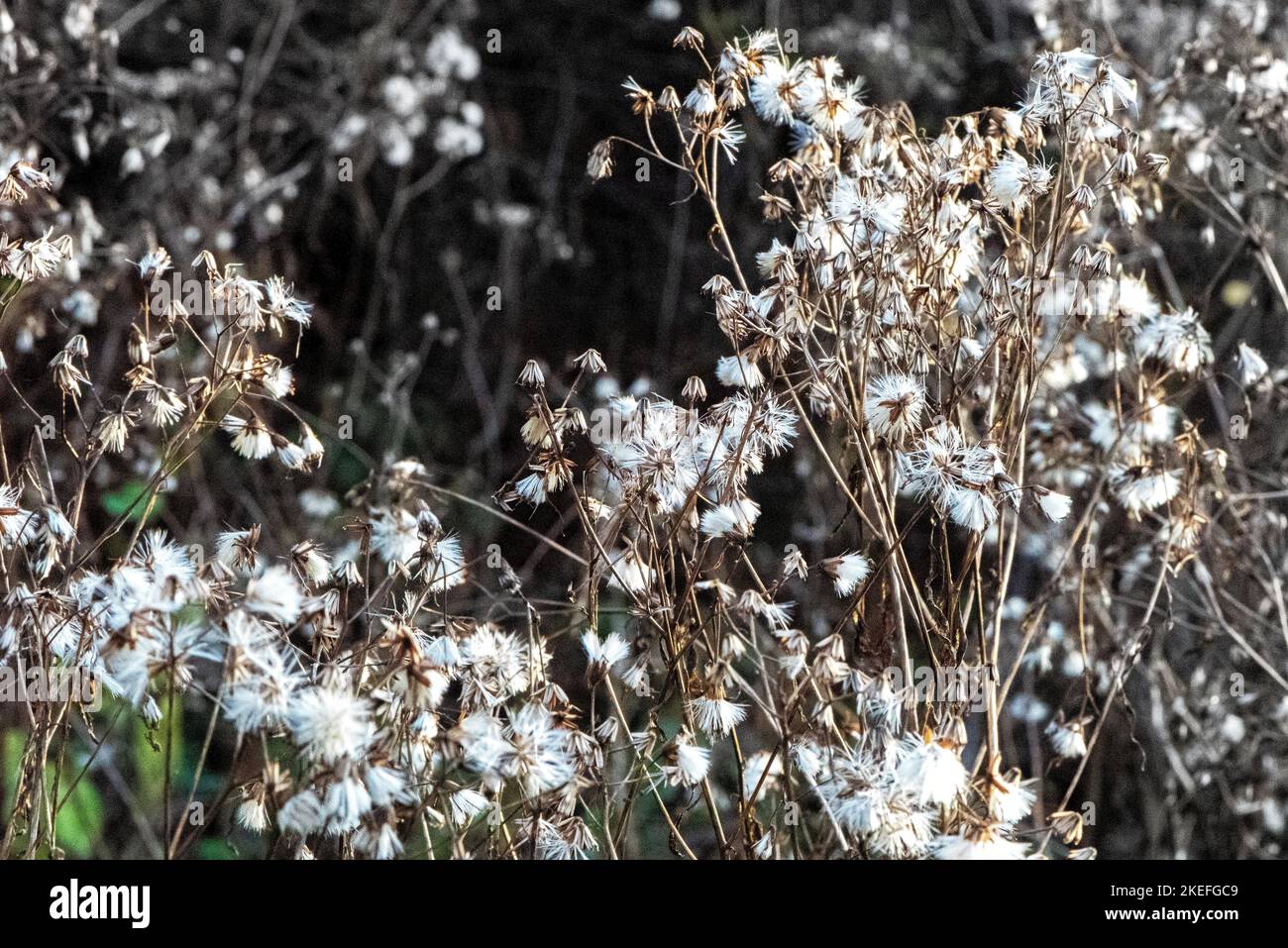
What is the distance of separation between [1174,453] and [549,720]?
1.18 meters

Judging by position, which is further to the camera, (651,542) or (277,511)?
(277,511)

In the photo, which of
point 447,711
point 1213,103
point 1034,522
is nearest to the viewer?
point 447,711

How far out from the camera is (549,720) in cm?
143

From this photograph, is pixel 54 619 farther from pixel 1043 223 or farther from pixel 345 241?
pixel 345 241

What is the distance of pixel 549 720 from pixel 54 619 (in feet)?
1.92

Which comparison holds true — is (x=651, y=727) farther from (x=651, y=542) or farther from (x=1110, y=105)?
(x=1110, y=105)

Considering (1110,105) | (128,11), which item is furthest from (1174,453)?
(128,11)

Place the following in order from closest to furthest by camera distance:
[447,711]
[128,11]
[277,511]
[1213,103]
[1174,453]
Answer: [447,711], [1174,453], [1213,103], [277,511], [128,11]

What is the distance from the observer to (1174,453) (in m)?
2.09

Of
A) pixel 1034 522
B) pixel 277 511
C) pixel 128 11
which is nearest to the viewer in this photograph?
pixel 1034 522

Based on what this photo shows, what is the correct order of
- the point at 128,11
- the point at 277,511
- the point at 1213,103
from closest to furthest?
the point at 1213,103, the point at 277,511, the point at 128,11
